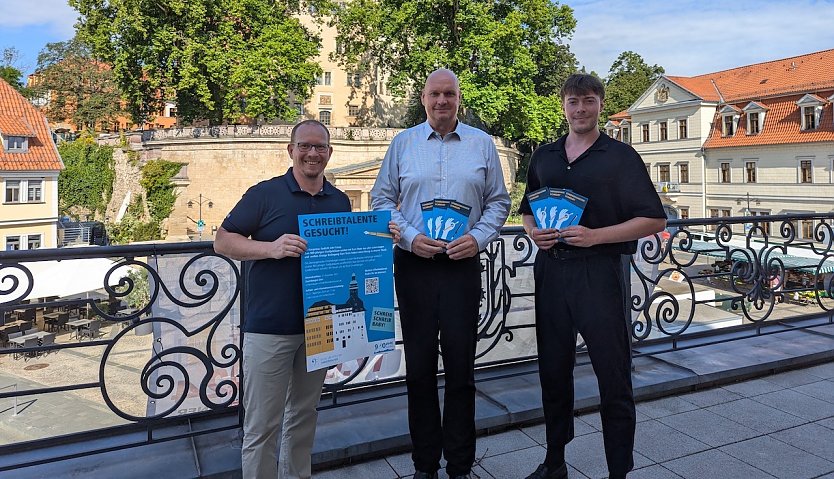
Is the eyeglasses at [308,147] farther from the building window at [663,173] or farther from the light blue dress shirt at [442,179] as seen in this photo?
the building window at [663,173]

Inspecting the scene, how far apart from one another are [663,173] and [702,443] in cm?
3924

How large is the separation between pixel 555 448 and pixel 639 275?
6.22 ft

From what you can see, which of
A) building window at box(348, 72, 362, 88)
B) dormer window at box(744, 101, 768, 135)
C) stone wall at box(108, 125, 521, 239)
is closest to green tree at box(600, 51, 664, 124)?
dormer window at box(744, 101, 768, 135)

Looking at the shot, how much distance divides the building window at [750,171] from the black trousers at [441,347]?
37.0 m

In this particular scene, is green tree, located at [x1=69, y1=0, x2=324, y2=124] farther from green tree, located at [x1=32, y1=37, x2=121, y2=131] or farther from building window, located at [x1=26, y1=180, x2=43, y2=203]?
green tree, located at [x1=32, y1=37, x2=121, y2=131]

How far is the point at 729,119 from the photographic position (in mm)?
34188

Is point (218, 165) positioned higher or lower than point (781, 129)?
lower

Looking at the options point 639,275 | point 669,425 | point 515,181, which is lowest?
point 669,425

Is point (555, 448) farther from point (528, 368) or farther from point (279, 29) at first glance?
point (279, 29)

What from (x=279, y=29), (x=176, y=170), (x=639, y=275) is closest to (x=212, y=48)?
(x=279, y=29)

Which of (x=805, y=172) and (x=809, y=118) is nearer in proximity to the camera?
(x=809, y=118)

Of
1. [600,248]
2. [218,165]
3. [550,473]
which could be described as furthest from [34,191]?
[600,248]

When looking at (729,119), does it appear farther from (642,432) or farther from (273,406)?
(273,406)

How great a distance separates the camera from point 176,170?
34.5m
